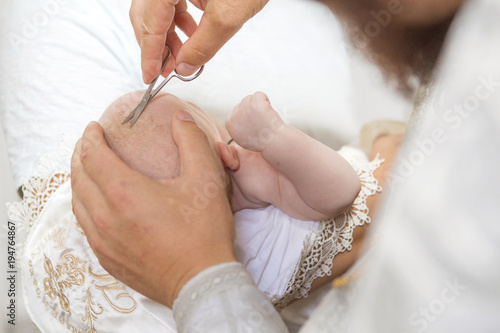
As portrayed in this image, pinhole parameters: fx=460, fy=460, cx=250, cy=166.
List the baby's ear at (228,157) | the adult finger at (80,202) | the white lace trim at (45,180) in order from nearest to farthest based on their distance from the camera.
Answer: the adult finger at (80,202) < the baby's ear at (228,157) < the white lace trim at (45,180)

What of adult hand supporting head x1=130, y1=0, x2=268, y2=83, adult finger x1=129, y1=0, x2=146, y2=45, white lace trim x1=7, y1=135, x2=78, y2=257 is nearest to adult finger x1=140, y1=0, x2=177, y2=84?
adult hand supporting head x1=130, y1=0, x2=268, y2=83

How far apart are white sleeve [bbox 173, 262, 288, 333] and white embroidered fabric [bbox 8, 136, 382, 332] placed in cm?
19

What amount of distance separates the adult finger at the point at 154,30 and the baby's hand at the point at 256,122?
15cm

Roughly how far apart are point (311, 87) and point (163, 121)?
554 mm

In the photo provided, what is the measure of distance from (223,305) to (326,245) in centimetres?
32

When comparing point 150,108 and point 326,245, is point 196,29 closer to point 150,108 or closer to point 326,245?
point 150,108

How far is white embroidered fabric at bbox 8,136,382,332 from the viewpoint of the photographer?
0.76 m

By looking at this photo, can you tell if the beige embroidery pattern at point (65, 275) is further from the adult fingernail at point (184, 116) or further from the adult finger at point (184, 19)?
the adult finger at point (184, 19)

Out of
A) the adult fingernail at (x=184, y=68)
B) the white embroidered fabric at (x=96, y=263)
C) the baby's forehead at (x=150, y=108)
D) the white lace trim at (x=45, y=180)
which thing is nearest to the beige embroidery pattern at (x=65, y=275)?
the white embroidered fabric at (x=96, y=263)

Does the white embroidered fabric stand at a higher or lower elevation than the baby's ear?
lower

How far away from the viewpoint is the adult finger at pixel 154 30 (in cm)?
67

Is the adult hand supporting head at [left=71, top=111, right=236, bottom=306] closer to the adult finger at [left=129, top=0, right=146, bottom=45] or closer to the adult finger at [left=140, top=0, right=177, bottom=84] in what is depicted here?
the adult finger at [left=140, top=0, right=177, bottom=84]

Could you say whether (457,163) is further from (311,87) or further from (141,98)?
(311,87)

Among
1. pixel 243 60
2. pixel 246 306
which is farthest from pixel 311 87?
pixel 246 306
